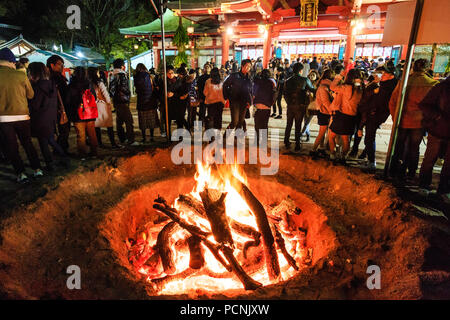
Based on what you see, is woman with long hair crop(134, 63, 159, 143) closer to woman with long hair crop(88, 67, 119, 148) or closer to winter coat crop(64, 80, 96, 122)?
woman with long hair crop(88, 67, 119, 148)

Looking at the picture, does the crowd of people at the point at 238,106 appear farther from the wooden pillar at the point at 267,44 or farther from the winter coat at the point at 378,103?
the wooden pillar at the point at 267,44

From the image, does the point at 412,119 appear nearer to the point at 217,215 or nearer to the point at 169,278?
the point at 217,215

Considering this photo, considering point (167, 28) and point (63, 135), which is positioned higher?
point (167, 28)

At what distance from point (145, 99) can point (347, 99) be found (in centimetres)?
449

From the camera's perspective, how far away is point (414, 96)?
449 cm

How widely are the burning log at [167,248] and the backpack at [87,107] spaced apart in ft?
9.64

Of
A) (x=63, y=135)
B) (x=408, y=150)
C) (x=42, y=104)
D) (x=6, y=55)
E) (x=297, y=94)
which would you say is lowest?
(x=63, y=135)

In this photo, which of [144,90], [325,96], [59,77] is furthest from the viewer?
[144,90]

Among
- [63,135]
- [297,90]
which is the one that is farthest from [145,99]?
[297,90]

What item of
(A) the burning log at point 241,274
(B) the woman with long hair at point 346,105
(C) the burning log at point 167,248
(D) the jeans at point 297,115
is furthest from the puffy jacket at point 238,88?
(A) the burning log at point 241,274

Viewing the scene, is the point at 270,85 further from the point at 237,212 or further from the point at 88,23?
the point at 88,23

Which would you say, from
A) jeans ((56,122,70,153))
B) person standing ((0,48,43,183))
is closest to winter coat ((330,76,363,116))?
person standing ((0,48,43,183))

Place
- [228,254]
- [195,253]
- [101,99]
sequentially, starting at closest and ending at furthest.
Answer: [228,254]
[195,253]
[101,99]

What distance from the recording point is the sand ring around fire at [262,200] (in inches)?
101
